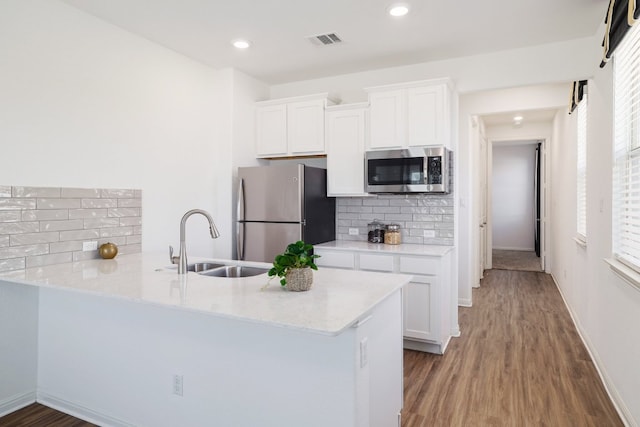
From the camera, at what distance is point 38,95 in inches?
105

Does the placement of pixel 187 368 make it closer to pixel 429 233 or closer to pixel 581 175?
pixel 429 233

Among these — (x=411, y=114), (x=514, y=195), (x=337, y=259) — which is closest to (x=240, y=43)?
(x=411, y=114)

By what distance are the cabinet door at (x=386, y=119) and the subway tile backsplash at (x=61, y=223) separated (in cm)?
215

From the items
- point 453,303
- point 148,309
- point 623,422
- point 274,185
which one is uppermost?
point 274,185

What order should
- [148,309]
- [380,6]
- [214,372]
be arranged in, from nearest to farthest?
[214,372] → [148,309] → [380,6]

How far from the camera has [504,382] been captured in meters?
2.99

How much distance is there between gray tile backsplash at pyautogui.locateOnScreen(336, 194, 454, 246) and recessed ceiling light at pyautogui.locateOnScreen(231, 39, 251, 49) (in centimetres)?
181

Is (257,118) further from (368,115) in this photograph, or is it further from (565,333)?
(565,333)

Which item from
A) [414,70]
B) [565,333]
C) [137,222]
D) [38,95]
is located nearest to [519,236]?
[565,333]

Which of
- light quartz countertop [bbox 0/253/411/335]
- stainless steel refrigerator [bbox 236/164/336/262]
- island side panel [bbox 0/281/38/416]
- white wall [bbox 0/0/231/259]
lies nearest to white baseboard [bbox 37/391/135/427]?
island side panel [bbox 0/281/38/416]

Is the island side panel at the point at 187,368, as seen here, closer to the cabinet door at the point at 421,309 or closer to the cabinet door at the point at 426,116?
the cabinet door at the point at 421,309

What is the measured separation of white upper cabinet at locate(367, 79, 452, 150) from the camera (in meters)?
3.65

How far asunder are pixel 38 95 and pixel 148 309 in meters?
1.61

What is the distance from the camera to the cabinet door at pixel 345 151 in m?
4.04
